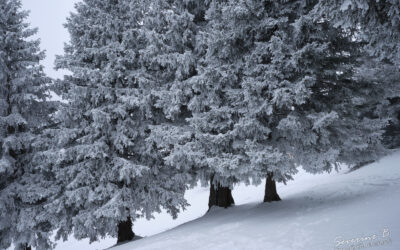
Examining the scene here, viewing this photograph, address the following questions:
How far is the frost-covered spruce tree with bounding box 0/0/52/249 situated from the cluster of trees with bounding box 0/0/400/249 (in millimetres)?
60

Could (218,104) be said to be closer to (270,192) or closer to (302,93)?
(302,93)

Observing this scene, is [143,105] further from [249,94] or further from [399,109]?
[399,109]

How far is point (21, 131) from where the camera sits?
13180 mm

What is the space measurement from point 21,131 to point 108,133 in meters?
4.82

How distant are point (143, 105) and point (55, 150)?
12.6 ft

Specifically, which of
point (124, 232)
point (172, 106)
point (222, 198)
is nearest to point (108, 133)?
point (172, 106)

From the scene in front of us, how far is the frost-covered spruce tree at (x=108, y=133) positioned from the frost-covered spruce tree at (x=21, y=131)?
107cm

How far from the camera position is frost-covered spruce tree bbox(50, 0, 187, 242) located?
10.8 m

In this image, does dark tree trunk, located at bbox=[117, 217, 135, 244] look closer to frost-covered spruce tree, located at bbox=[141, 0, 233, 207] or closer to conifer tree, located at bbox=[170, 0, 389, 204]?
frost-covered spruce tree, located at bbox=[141, 0, 233, 207]

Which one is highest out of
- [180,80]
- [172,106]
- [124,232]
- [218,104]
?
[180,80]

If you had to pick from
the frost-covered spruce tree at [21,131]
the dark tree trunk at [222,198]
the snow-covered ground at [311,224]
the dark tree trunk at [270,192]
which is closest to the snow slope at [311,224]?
the snow-covered ground at [311,224]

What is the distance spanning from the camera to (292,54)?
27.4 feet

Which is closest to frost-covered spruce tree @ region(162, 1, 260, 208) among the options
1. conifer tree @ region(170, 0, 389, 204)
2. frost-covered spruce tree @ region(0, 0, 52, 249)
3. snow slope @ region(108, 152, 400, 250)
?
conifer tree @ region(170, 0, 389, 204)

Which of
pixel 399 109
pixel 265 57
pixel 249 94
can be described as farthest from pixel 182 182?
pixel 399 109
